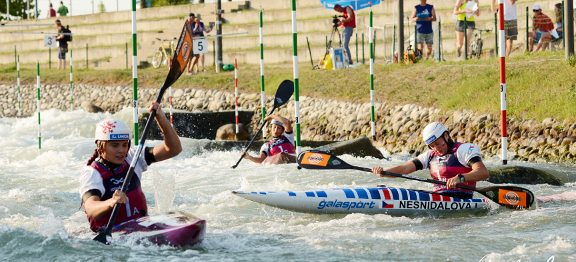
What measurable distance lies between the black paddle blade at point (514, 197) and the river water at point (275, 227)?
0.09m

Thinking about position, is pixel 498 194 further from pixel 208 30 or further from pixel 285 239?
pixel 208 30

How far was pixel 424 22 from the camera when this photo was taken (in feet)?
74.4

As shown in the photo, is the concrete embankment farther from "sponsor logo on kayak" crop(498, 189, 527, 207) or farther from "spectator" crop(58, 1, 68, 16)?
"spectator" crop(58, 1, 68, 16)

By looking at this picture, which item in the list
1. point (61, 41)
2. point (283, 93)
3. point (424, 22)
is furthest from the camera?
point (61, 41)

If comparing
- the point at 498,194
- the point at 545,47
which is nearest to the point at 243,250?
the point at 498,194

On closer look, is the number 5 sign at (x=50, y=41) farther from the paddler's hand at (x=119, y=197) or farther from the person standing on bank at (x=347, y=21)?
the paddler's hand at (x=119, y=197)

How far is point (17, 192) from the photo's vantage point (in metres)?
13.3

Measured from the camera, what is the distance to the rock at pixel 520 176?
42.7 ft

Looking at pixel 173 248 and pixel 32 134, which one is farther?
pixel 32 134

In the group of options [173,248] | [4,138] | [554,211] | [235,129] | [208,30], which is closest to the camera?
[173,248]

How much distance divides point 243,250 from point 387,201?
2195 mm

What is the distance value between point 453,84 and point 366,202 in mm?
9332

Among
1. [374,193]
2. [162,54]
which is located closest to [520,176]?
[374,193]

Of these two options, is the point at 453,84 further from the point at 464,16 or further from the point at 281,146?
the point at 281,146
